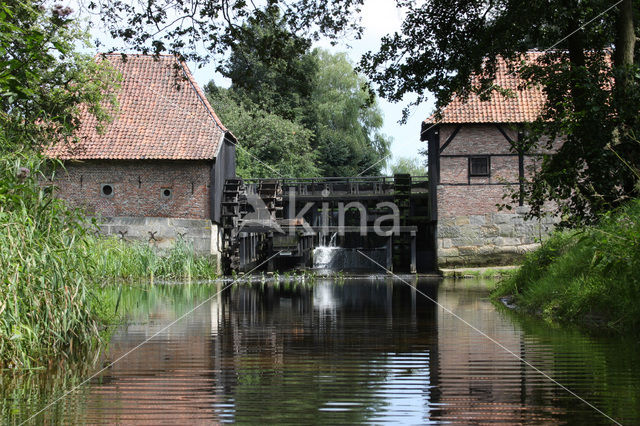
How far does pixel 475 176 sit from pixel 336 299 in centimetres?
1111

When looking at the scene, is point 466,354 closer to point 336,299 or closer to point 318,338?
point 318,338

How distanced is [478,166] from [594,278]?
50.1 feet

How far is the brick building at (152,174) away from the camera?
23594 millimetres

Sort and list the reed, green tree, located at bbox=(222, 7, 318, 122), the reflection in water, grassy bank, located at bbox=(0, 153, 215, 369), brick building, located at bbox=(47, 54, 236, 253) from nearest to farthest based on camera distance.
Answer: the reflection in water
grassy bank, located at bbox=(0, 153, 215, 369)
green tree, located at bbox=(222, 7, 318, 122)
the reed
brick building, located at bbox=(47, 54, 236, 253)

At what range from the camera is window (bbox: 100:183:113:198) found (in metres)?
24.1

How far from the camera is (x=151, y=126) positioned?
78.9 feet

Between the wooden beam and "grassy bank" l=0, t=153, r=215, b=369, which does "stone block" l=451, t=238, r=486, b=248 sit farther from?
"grassy bank" l=0, t=153, r=215, b=369

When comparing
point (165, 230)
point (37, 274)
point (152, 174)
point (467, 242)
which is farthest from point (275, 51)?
point (467, 242)

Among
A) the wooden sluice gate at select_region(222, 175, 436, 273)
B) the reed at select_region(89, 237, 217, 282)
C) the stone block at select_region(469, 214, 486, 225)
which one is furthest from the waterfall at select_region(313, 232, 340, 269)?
the stone block at select_region(469, 214, 486, 225)

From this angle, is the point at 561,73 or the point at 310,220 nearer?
the point at 561,73

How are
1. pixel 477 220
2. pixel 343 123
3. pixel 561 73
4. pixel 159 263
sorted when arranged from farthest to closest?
pixel 343 123
pixel 477 220
pixel 159 263
pixel 561 73

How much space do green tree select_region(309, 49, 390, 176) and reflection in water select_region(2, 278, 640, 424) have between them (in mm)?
30077

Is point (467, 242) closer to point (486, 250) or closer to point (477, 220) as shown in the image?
point (486, 250)

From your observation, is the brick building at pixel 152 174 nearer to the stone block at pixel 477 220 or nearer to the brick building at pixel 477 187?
the brick building at pixel 477 187
